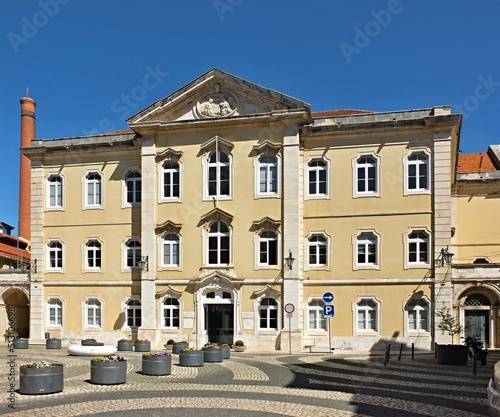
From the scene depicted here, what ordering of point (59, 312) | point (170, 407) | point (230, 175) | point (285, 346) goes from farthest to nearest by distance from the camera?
1. point (59, 312)
2. point (230, 175)
3. point (285, 346)
4. point (170, 407)

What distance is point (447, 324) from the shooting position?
85.3ft

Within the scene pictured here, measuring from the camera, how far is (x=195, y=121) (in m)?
30.4

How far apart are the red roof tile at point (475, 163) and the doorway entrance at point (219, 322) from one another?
19.6 m

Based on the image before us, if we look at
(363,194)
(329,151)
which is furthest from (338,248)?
(329,151)

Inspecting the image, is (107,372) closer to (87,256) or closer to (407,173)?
(87,256)

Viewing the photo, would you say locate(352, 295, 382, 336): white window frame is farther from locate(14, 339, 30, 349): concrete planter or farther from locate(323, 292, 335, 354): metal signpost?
locate(14, 339, 30, 349): concrete planter

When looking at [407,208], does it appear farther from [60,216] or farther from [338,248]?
[60,216]

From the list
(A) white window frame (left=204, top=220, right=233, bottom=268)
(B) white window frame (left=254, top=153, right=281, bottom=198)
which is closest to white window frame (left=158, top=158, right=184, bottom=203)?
(A) white window frame (left=204, top=220, right=233, bottom=268)

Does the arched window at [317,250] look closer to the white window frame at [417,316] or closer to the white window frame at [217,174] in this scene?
the white window frame at [417,316]

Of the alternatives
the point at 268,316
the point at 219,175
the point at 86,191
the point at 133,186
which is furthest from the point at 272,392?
the point at 86,191

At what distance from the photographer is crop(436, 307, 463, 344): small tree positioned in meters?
24.9

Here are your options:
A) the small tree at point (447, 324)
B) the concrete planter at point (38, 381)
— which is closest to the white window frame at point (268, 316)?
the small tree at point (447, 324)

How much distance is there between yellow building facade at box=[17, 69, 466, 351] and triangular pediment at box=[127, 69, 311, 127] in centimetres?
6

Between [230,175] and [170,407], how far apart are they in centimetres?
1839
